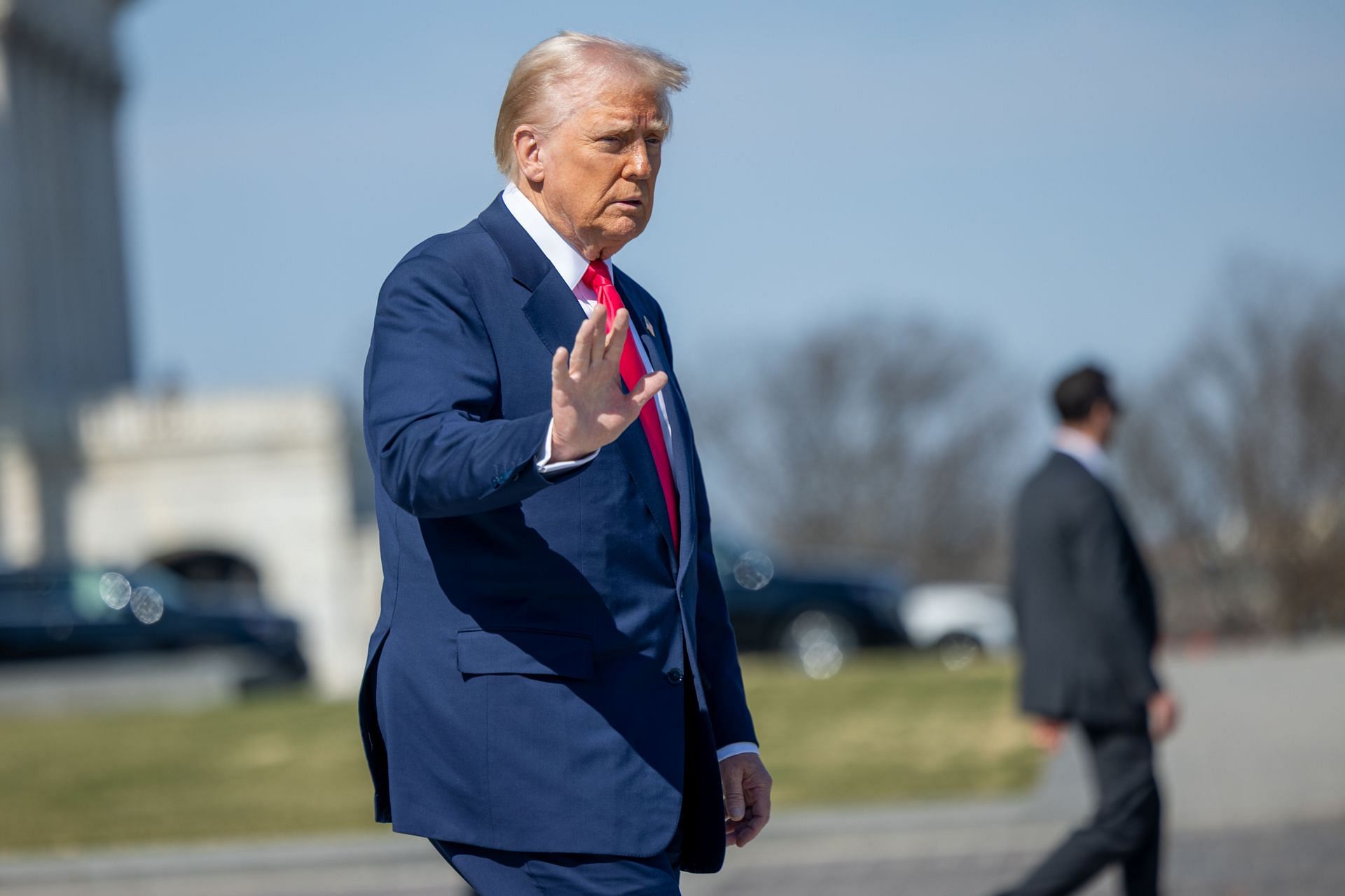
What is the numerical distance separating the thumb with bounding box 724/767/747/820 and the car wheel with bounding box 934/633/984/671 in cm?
2165

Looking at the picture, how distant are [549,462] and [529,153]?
0.69 m

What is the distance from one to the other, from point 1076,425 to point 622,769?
3966mm

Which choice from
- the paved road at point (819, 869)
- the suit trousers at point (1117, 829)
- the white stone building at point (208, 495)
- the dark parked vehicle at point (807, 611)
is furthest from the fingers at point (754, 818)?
the white stone building at point (208, 495)

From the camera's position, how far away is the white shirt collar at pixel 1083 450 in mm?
6352

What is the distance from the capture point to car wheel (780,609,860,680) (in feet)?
69.3

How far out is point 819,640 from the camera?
69.9 ft

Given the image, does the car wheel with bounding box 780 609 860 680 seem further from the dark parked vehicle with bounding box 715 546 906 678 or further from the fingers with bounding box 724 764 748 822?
the fingers with bounding box 724 764 748 822

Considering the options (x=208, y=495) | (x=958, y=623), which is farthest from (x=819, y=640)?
(x=208, y=495)

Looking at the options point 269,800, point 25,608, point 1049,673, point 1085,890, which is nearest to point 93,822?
point 269,800

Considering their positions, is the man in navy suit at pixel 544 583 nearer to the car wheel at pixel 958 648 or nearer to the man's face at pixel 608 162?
the man's face at pixel 608 162

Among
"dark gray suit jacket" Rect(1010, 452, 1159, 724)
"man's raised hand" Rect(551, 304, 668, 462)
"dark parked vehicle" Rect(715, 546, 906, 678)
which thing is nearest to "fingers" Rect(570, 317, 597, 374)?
"man's raised hand" Rect(551, 304, 668, 462)

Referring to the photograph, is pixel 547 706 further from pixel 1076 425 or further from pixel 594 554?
pixel 1076 425

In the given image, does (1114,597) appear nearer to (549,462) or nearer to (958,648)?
(549,462)

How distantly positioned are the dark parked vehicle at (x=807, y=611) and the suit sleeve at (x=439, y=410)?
17.9 metres
